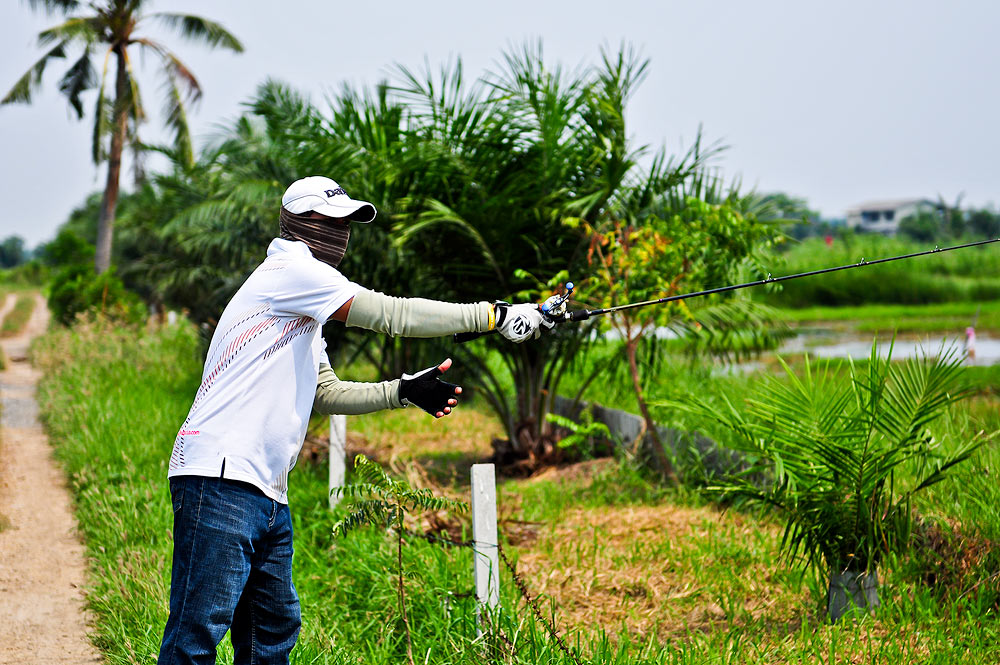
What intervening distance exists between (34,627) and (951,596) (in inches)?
158

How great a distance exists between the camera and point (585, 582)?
4707 millimetres

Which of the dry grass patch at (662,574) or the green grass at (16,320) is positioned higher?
the green grass at (16,320)

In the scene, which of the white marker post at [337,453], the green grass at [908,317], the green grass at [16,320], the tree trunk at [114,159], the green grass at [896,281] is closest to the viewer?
the white marker post at [337,453]

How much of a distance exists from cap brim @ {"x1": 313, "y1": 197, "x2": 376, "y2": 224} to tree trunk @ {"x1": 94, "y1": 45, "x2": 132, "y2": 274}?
2061cm

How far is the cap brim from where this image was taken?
277cm

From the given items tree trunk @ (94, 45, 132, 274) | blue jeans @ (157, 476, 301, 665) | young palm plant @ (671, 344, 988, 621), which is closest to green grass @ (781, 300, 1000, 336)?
tree trunk @ (94, 45, 132, 274)

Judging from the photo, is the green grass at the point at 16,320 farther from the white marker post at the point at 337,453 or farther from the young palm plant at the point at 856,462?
the young palm plant at the point at 856,462

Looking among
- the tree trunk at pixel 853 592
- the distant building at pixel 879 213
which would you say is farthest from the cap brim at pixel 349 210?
the distant building at pixel 879 213

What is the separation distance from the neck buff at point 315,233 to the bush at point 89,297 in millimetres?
14894

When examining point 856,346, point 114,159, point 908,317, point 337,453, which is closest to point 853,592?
point 337,453

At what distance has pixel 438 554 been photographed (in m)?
4.57

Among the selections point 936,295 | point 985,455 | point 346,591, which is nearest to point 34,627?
point 346,591

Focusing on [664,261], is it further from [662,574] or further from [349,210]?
[349,210]

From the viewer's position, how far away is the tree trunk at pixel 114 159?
21.7 metres
